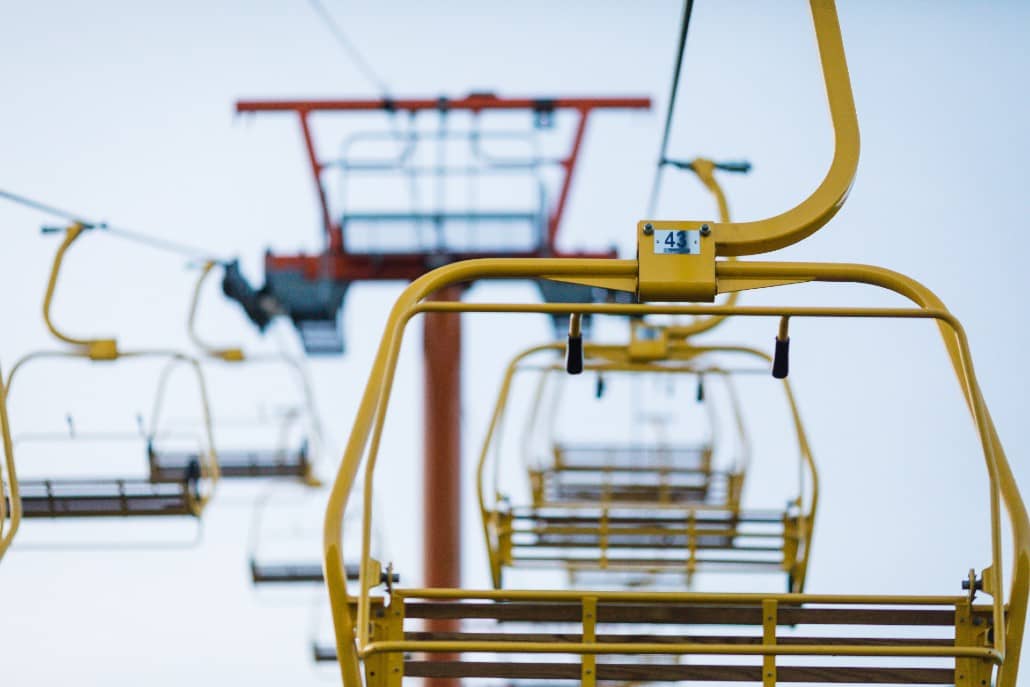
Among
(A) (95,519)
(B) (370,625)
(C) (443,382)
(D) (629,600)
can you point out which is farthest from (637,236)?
(C) (443,382)

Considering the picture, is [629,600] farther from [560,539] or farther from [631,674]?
[560,539]

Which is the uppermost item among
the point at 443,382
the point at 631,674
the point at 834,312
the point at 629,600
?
the point at 834,312

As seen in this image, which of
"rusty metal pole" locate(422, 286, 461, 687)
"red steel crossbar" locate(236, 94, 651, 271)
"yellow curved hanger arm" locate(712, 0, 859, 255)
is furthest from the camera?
"rusty metal pole" locate(422, 286, 461, 687)

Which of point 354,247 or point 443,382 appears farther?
point 443,382

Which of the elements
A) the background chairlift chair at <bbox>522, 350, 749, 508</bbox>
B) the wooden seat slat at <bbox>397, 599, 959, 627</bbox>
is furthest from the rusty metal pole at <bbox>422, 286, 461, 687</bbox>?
the wooden seat slat at <bbox>397, 599, 959, 627</bbox>

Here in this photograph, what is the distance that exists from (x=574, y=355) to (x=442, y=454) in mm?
14933

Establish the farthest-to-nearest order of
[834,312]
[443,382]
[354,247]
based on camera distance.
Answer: [443,382], [354,247], [834,312]

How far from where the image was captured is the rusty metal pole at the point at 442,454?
17.4 metres

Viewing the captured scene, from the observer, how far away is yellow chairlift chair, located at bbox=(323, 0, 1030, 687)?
275 cm

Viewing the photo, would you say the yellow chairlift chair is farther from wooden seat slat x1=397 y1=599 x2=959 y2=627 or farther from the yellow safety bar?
the yellow safety bar

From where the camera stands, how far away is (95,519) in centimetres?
747

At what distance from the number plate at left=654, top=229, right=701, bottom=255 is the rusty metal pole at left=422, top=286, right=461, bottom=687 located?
14.0m

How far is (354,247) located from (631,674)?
10312 mm

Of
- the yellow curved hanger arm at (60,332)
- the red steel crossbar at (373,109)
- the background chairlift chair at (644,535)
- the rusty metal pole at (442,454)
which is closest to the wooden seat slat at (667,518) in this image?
the background chairlift chair at (644,535)
